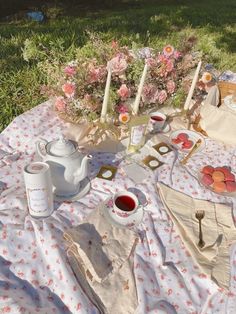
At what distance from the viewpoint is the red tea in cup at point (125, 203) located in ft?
8.05

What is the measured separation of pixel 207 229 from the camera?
2.53 meters

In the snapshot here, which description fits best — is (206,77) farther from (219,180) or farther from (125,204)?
(125,204)

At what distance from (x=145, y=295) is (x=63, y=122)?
1.92 m

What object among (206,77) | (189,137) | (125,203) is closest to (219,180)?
(189,137)

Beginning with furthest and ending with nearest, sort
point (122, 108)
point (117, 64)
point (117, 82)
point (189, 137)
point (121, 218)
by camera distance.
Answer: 1. point (117, 82)
2. point (189, 137)
3. point (122, 108)
4. point (117, 64)
5. point (121, 218)

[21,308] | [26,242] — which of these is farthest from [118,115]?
[21,308]

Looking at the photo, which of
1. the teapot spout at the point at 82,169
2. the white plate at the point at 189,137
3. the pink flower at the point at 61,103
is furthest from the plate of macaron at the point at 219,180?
the pink flower at the point at 61,103

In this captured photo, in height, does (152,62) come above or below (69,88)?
→ above

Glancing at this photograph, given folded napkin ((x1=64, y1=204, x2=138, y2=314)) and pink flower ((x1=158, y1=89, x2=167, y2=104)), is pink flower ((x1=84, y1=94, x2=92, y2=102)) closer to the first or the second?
pink flower ((x1=158, y1=89, x2=167, y2=104))

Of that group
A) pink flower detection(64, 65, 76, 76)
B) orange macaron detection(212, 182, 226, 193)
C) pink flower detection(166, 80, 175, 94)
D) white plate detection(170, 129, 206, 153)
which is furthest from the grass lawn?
orange macaron detection(212, 182, 226, 193)

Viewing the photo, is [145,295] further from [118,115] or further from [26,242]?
[118,115]

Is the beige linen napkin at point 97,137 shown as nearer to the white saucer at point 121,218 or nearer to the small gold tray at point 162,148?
the small gold tray at point 162,148

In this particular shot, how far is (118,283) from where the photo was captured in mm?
2195

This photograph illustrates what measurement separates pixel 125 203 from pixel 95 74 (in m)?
1.38
